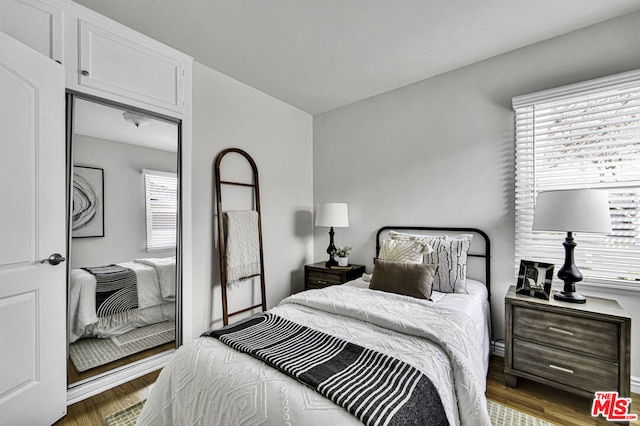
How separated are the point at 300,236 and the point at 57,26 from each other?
279 centimetres

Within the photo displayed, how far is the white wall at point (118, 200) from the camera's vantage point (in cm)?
200

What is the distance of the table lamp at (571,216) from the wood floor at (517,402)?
0.65 meters

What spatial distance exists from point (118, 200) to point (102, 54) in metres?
1.02

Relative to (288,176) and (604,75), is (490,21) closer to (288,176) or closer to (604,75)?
(604,75)

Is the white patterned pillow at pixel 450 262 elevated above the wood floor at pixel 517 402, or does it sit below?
above

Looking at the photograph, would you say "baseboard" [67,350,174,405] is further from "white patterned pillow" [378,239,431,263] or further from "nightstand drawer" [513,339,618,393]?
"nightstand drawer" [513,339,618,393]

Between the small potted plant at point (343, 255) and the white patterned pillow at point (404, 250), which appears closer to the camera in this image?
the white patterned pillow at point (404, 250)

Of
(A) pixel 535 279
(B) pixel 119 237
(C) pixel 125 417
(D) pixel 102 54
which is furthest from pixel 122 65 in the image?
(A) pixel 535 279

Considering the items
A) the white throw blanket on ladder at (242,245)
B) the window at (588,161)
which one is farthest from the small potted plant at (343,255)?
the window at (588,161)

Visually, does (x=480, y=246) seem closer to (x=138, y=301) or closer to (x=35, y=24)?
(x=138, y=301)

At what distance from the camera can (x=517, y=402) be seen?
191 centimetres

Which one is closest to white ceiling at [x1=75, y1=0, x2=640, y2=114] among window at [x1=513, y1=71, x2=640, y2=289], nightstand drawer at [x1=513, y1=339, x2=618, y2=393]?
window at [x1=513, y1=71, x2=640, y2=289]

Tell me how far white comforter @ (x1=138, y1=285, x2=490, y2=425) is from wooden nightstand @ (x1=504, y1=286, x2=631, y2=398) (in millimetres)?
583

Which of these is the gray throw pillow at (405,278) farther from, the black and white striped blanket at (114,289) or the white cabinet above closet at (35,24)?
the white cabinet above closet at (35,24)
